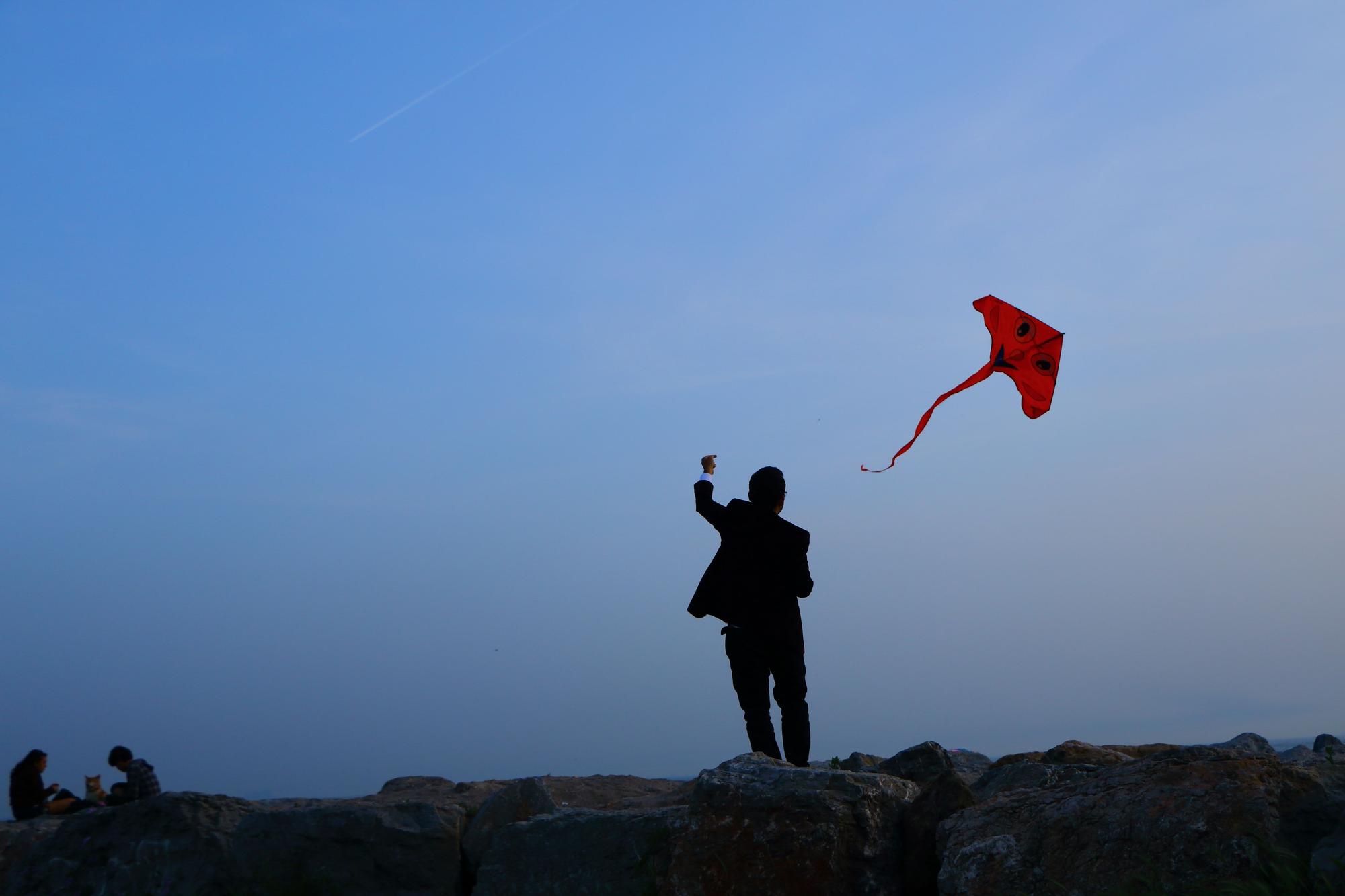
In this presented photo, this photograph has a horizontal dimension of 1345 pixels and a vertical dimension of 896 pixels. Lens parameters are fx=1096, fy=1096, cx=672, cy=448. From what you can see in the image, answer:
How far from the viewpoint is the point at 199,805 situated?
630 centimetres

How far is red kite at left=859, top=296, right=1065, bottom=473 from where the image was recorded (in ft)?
29.4

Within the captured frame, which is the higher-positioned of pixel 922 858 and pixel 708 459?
pixel 708 459

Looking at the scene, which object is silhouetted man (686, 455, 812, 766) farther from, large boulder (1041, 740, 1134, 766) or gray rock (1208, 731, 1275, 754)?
gray rock (1208, 731, 1275, 754)

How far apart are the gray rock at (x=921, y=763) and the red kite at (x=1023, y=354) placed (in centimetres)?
254

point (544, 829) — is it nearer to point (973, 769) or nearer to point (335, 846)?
point (335, 846)

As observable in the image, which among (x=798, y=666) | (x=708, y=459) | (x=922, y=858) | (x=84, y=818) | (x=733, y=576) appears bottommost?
(x=922, y=858)

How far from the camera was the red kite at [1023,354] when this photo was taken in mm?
8969

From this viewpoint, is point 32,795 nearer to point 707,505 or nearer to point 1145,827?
point 707,505

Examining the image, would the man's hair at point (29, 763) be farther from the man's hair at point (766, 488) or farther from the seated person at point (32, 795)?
the man's hair at point (766, 488)

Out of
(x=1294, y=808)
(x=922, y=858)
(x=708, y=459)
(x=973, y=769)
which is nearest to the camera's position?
(x=1294, y=808)

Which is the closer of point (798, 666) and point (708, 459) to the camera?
point (798, 666)

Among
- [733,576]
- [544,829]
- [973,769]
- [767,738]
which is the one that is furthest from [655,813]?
[973,769]

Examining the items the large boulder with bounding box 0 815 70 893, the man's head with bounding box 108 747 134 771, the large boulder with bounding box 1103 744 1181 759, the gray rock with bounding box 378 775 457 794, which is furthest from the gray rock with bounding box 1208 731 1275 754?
the man's head with bounding box 108 747 134 771

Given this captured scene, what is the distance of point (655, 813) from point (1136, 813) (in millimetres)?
2439
